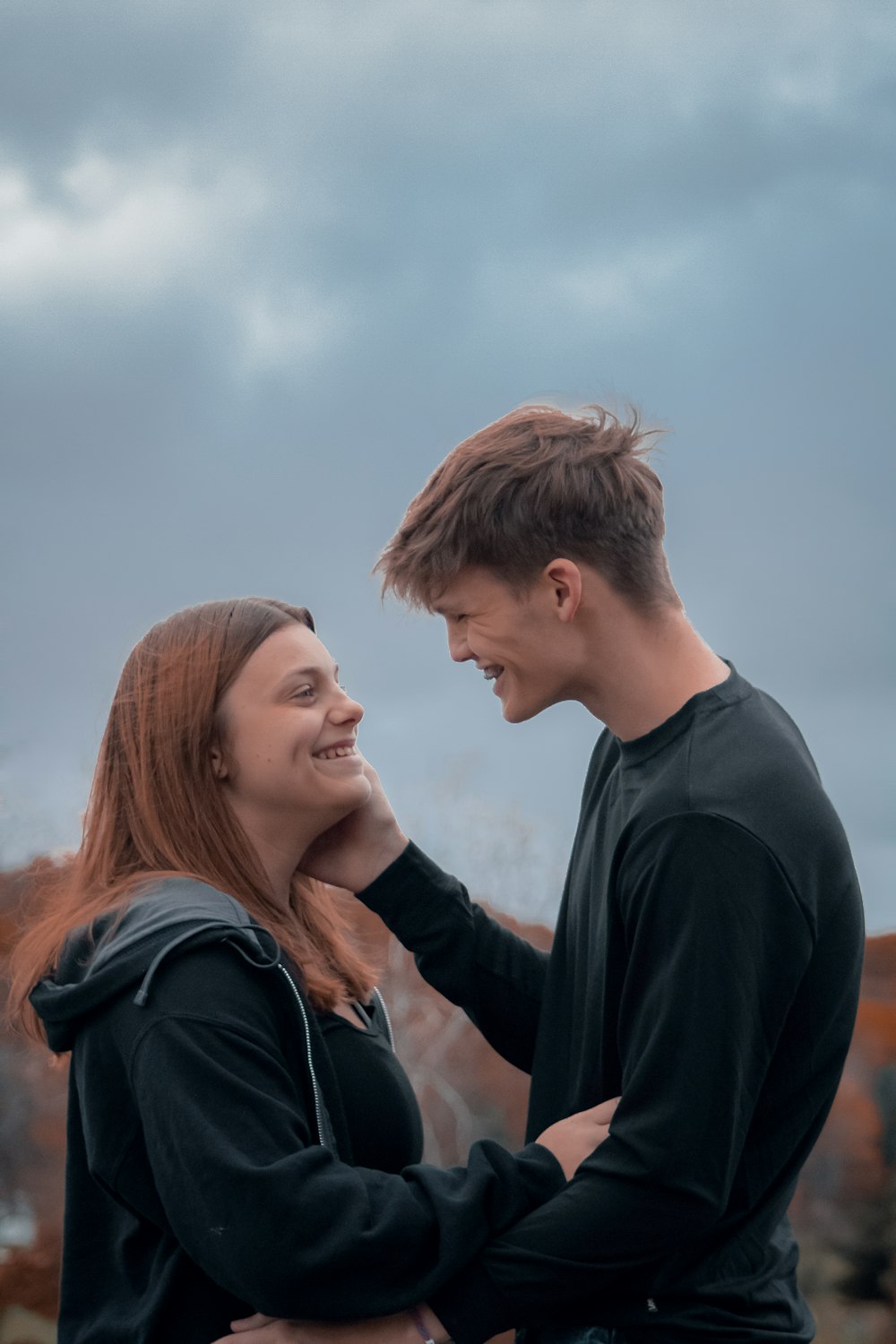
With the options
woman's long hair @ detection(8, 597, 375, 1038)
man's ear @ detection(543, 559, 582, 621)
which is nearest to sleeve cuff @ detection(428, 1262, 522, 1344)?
woman's long hair @ detection(8, 597, 375, 1038)

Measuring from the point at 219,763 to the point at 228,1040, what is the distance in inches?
22.9

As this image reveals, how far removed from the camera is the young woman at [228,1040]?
174 centimetres

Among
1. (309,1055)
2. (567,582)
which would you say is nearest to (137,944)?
(309,1055)

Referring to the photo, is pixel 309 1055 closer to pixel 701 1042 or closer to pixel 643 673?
pixel 701 1042

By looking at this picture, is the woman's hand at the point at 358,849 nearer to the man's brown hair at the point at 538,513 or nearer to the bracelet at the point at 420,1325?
the man's brown hair at the point at 538,513

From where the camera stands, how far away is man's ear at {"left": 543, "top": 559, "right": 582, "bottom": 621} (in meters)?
2.01

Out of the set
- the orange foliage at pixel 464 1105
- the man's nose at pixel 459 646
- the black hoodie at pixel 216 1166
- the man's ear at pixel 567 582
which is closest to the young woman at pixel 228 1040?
the black hoodie at pixel 216 1166

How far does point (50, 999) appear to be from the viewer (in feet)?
6.31

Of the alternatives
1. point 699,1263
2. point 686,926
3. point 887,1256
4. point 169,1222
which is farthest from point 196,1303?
point 887,1256

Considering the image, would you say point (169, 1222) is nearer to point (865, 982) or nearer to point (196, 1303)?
point (196, 1303)

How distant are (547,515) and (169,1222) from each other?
1127 mm

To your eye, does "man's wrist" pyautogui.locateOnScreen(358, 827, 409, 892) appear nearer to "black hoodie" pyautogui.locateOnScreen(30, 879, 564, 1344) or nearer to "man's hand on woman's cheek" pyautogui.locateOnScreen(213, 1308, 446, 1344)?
"black hoodie" pyautogui.locateOnScreen(30, 879, 564, 1344)

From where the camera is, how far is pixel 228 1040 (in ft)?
5.86

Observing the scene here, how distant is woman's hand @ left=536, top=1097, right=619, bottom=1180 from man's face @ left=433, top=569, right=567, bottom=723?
0.60 m
